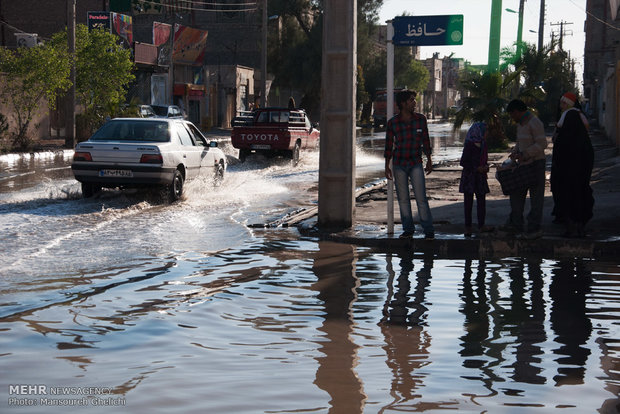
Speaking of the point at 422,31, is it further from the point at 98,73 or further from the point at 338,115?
the point at 98,73

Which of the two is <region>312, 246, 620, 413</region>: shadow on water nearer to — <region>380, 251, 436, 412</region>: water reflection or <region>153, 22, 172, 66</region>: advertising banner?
<region>380, 251, 436, 412</region>: water reflection

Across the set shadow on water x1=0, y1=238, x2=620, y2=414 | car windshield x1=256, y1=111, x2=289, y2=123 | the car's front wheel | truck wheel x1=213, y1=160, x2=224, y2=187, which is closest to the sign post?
shadow on water x1=0, y1=238, x2=620, y2=414

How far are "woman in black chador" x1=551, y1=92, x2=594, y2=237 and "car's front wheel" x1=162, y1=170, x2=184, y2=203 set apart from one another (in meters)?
7.24

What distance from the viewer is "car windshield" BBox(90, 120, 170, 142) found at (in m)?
16.0

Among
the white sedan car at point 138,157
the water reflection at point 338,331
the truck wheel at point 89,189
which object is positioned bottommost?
the water reflection at point 338,331

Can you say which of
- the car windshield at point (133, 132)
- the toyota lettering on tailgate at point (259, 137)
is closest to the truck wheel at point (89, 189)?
the car windshield at point (133, 132)

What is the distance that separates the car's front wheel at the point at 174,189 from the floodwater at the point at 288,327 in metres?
3.79

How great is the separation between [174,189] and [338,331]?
9.77 meters

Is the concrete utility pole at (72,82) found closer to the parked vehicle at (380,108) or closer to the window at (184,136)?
the window at (184,136)

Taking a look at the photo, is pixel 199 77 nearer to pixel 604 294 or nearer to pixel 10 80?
pixel 10 80

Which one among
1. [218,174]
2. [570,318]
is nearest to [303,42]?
[218,174]

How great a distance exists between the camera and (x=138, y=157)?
15203 mm

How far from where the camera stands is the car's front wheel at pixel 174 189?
15766mm

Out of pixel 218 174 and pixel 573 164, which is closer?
pixel 573 164
